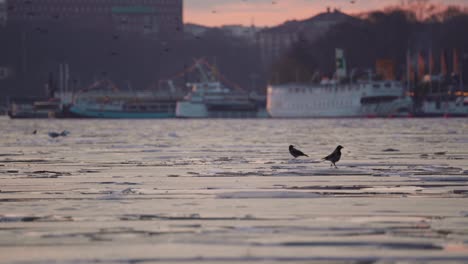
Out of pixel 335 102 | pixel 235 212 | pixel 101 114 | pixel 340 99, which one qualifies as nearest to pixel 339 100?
pixel 340 99

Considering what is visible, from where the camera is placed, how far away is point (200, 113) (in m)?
195

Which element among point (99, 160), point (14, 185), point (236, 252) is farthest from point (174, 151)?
point (236, 252)

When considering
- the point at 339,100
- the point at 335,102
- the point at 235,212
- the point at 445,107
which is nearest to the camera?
the point at 235,212

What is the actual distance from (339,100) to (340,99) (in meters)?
0.17

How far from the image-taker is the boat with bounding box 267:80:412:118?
17175cm

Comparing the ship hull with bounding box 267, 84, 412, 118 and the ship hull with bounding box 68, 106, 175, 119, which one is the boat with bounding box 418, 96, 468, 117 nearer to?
the ship hull with bounding box 267, 84, 412, 118

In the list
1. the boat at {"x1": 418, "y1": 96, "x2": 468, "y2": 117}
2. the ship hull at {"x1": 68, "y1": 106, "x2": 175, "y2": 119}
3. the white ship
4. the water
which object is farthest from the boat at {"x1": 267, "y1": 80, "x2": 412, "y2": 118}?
the water

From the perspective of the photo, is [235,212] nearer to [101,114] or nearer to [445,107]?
[445,107]

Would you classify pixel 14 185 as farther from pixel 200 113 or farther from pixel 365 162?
pixel 200 113

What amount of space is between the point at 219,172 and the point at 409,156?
9.81 meters

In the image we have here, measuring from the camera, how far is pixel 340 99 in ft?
599

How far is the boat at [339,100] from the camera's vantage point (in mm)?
171750

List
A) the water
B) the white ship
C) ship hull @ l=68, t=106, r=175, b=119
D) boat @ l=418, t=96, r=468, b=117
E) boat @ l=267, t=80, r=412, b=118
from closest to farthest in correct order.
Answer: the water
boat @ l=418, t=96, r=468, b=117
boat @ l=267, t=80, r=412, b=118
the white ship
ship hull @ l=68, t=106, r=175, b=119

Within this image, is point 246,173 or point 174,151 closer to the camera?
point 246,173
